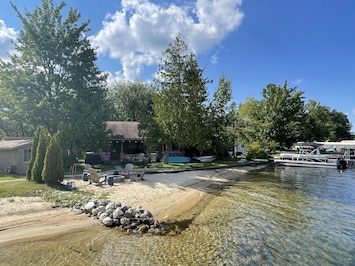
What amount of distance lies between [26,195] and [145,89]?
34.3 metres

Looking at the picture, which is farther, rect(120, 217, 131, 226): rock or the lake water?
rect(120, 217, 131, 226): rock

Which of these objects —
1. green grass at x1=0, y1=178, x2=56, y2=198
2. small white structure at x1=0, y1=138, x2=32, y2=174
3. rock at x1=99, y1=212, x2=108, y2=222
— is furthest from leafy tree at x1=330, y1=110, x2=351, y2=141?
green grass at x1=0, y1=178, x2=56, y2=198

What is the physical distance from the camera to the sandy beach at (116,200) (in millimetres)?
8867

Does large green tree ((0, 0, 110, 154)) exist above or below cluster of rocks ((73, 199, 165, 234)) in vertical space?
above

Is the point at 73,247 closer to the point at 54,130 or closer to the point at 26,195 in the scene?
the point at 26,195

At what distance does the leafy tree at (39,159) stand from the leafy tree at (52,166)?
2.18 feet

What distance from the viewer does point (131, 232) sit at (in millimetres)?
9102

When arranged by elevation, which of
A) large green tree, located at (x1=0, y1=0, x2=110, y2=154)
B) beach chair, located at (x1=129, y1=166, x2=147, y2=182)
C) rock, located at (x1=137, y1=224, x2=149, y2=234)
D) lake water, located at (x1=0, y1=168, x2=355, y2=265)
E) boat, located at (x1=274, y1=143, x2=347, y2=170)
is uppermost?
large green tree, located at (x1=0, y1=0, x2=110, y2=154)

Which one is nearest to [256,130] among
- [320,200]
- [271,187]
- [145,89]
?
[145,89]

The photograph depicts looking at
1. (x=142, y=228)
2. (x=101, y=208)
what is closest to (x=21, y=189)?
(x=101, y=208)

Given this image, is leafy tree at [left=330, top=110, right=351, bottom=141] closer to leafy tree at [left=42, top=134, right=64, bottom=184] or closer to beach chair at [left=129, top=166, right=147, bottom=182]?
beach chair at [left=129, top=166, right=147, bottom=182]

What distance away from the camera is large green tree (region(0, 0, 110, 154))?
21.5 meters

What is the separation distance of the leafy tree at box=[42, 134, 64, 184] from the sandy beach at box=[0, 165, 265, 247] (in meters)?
1.35

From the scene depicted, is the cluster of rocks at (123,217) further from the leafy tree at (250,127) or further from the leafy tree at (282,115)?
the leafy tree at (282,115)
